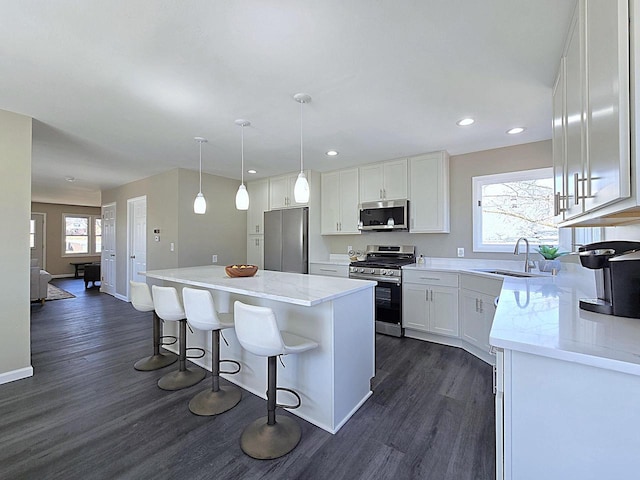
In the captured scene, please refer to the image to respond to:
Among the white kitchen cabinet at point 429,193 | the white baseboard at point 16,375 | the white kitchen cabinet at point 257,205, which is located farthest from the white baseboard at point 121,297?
the white kitchen cabinet at point 429,193

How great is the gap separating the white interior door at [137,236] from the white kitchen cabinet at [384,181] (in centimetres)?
396

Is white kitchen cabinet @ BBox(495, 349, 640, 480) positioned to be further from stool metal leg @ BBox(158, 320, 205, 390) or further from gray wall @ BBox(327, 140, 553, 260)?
gray wall @ BBox(327, 140, 553, 260)

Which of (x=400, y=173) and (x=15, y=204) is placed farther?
(x=400, y=173)

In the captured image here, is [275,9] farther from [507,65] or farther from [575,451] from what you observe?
[575,451]

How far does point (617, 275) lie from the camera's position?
121 cm

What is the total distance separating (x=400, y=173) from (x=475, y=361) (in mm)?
2447

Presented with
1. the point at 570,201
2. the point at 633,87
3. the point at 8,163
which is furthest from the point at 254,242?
the point at 633,87

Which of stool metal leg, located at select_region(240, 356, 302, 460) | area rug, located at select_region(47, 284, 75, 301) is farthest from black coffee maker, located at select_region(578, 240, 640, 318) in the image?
area rug, located at select_region(47, 284, 75, 301)

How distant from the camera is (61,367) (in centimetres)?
281

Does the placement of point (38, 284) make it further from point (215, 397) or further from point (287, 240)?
point (215, 397)

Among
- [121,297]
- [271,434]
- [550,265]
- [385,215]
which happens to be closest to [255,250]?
[385,215]

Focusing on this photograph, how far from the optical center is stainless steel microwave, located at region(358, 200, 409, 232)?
390cm

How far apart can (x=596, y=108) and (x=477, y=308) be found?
2399 mm

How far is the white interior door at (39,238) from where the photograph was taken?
27.8 feet
